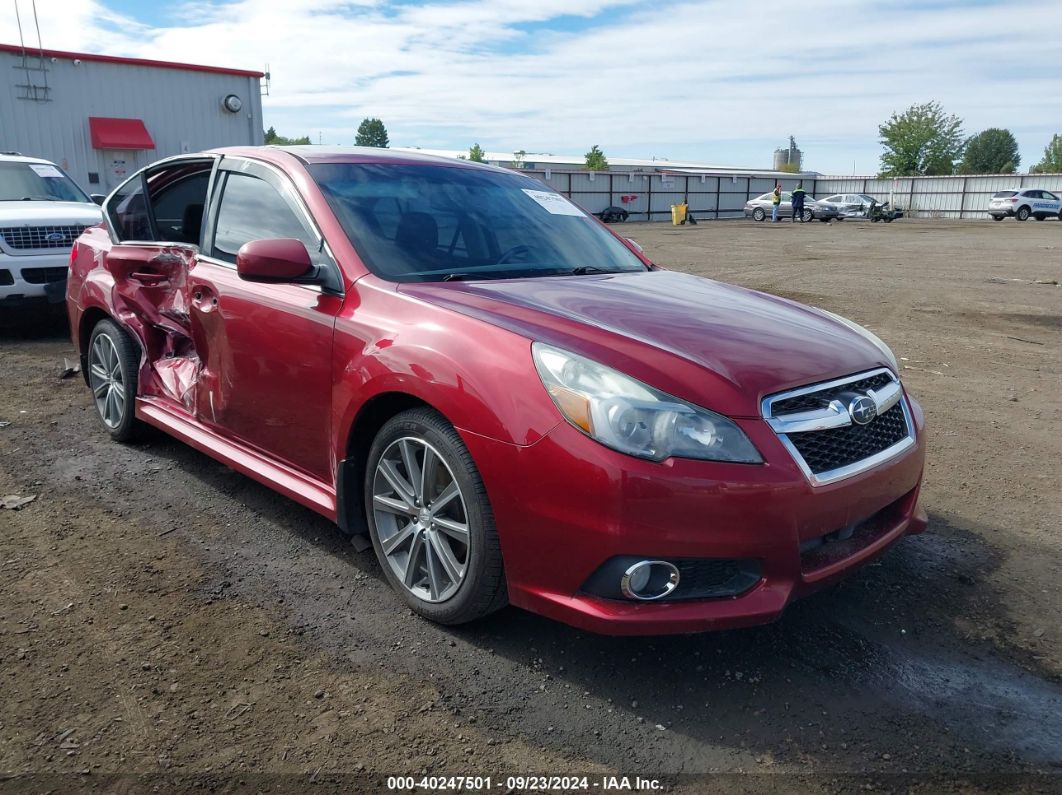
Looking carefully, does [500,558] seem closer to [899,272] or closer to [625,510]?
[625,510]

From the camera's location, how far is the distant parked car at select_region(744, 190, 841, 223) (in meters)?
42.6

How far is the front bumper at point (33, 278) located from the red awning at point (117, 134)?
55.3 feet

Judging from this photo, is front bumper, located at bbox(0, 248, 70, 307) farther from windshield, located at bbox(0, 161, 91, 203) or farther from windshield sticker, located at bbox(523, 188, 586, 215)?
windshield sticker, located at bbox(523, 188, 586, 215)

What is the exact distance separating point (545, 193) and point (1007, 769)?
307 centimetres

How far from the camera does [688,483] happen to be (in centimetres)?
236

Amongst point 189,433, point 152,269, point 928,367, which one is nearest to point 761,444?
point 189,433

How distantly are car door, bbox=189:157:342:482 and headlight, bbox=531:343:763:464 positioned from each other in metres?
1.14

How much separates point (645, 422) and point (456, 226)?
1586 mm

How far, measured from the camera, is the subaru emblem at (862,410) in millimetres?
2703

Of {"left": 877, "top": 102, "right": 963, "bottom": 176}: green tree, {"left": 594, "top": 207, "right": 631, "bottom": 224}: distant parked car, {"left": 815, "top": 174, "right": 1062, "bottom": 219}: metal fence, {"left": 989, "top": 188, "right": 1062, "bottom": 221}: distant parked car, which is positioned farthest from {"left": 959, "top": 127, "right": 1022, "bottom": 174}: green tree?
{"left": 594, "top": 207, "right": 631, "bottom": 224}: distant parked car

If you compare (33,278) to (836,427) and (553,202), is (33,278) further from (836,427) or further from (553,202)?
(836,427)

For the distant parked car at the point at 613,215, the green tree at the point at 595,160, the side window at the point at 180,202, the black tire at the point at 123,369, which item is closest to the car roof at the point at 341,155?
the side window at the point at 180,202

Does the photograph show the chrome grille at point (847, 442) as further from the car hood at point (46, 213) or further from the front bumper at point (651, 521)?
→ the car hood at point (46, 213)

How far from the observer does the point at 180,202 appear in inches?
181
